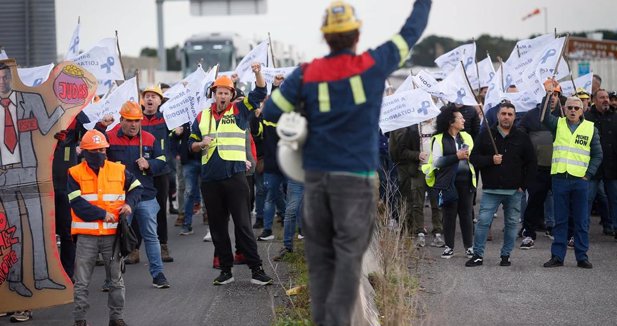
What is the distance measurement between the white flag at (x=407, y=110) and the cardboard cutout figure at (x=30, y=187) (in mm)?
5463

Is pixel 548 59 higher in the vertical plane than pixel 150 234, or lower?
higher

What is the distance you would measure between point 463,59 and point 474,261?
21.9ft

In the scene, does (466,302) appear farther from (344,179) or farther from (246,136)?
(344,179)

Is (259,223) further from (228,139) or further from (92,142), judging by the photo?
(92,142)

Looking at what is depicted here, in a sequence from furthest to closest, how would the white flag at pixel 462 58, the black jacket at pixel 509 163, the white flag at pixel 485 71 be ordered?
the white flag at pixel 485 71
the white flag at pixel 462 58
the black jacket at pixel 509 163

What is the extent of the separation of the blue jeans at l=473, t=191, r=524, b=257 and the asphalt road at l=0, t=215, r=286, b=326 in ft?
7.76

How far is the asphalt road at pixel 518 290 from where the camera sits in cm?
913

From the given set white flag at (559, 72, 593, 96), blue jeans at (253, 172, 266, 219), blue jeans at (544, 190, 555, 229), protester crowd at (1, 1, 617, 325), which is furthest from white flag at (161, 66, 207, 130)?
white flag at (559, 72, 593, 96)

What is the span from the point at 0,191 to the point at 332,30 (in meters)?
4.46

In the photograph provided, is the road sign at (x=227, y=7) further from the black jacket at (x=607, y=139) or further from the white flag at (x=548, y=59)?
the black jacket at (x=607, y=139)

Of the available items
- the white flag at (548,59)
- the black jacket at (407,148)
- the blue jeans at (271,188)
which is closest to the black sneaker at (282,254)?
the blue jeans at (271,188)

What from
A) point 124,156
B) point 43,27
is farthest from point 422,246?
point 43,27

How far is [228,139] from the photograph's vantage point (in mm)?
10844

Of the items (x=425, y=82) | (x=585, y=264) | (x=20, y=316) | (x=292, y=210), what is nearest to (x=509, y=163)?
(x=585, y=264)
